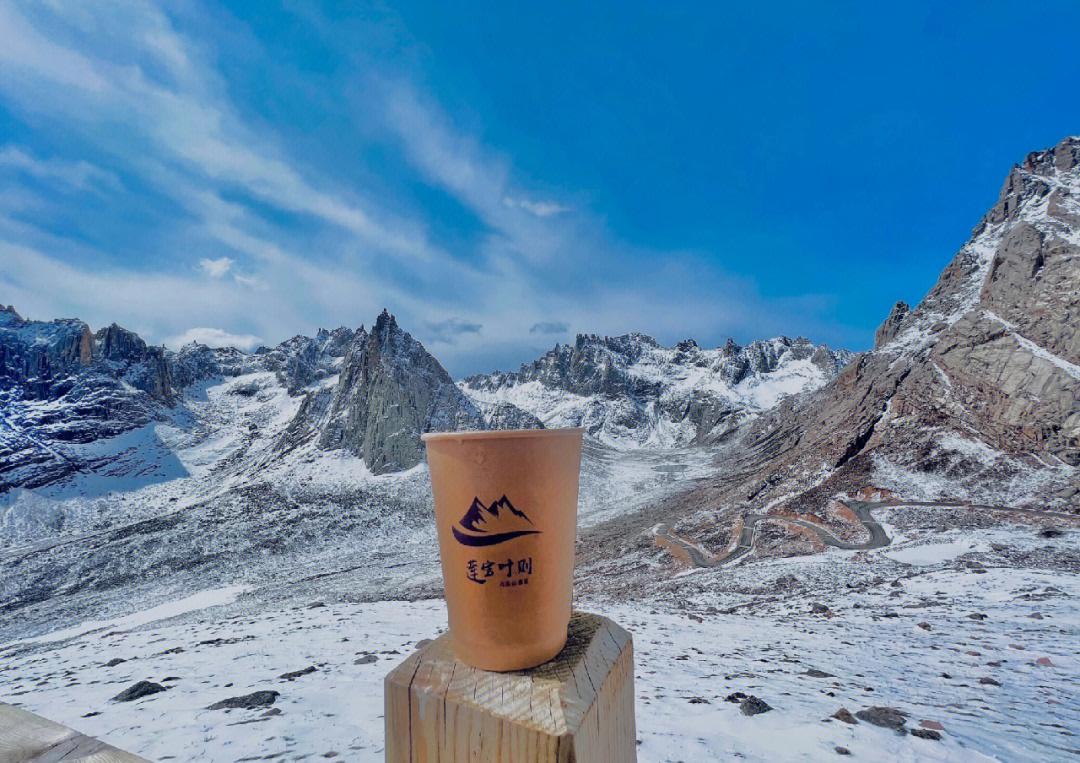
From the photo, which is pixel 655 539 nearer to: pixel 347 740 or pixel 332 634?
pixel 332 634

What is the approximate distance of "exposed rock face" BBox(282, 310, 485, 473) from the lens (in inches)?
2357

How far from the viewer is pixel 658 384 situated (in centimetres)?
16300

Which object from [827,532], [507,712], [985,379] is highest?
[985,379]

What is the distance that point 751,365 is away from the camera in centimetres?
16050

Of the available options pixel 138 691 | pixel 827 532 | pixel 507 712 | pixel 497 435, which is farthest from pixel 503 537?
pixel 827 532

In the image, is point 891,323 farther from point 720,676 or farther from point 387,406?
point 720,676

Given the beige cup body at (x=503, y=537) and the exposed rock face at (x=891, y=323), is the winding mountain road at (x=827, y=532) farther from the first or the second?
the exposed rock face at (x=891, y=323)

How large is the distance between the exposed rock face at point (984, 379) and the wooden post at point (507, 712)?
3739 centimetres

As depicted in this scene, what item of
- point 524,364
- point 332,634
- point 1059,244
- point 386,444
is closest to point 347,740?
point 332,634

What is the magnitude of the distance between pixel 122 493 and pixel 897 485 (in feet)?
300

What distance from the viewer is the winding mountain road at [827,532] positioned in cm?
2441

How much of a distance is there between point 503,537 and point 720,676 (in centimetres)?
702

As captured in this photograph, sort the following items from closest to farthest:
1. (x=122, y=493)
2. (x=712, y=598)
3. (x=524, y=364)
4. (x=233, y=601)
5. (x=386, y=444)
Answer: (x=712, y=598) < (x=233, y=601) < (x=386, y=444) < (x=122, y=493) < (x=524, y=364)

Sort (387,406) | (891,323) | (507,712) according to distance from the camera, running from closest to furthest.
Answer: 1. (507,712)
2. (387,406)
3. (891,323)
